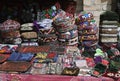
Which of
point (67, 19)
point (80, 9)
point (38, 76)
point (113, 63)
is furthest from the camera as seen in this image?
point (80, 9)

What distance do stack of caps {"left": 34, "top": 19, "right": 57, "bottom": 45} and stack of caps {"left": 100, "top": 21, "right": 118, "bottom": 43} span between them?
3.46 ft

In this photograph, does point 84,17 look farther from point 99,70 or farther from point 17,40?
point 99,70

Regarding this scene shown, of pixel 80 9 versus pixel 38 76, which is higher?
pixel 80 9

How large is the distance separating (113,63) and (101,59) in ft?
0.87

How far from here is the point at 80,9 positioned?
27.3ft

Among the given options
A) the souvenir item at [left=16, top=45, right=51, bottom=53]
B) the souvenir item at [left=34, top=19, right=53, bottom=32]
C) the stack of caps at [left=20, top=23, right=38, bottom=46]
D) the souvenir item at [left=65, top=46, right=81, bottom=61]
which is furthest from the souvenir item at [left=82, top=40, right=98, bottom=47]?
the stack of caps at [left=20, top=23, right=38, bottom=46]

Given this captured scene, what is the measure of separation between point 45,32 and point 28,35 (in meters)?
0.36

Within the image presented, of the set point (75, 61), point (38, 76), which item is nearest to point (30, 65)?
point (38, 76)

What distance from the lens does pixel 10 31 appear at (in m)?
7.55

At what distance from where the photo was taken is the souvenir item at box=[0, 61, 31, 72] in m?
6.15

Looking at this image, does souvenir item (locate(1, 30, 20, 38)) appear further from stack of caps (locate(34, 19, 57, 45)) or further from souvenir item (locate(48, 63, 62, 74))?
souvenir item (locate(48, 63, 62, 74))

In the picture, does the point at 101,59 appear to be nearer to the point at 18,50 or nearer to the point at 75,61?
the point at 75,61

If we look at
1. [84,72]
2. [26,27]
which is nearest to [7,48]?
[26,27]

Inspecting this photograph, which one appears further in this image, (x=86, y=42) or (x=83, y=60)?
(x=86, y=42)
